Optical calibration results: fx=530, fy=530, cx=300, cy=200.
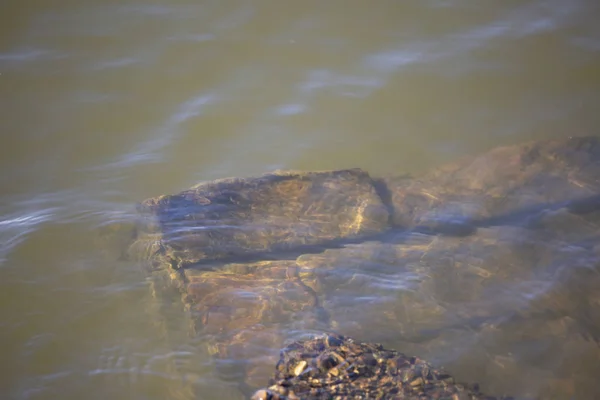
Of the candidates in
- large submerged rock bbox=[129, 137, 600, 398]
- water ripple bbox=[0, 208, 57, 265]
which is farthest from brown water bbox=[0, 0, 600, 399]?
large submerged rock bbox=[129, 137, 600, 398]

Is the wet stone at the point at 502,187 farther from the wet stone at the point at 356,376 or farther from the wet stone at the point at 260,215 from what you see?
the wet stone at the point at 356,376

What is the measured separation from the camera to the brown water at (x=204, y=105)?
12.8 feet

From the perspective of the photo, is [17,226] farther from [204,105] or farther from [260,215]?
[204,105]

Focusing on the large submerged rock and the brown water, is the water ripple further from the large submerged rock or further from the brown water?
the large submerged rock

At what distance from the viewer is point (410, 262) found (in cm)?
379

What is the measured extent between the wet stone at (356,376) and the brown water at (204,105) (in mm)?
975

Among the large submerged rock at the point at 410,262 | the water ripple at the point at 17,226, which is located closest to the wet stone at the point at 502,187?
the large submerged rock at the point at 410,262

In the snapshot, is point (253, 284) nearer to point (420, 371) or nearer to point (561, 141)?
point (420, 371)

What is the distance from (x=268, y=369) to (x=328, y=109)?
2981 millimetres

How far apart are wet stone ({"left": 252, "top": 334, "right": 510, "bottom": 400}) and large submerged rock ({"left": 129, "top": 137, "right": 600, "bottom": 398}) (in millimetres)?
65

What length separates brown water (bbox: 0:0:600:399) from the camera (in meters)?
3.90

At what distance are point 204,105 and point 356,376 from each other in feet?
11.7

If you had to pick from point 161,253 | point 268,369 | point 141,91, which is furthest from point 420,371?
point 141,91

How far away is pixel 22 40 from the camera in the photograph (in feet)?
20.0
